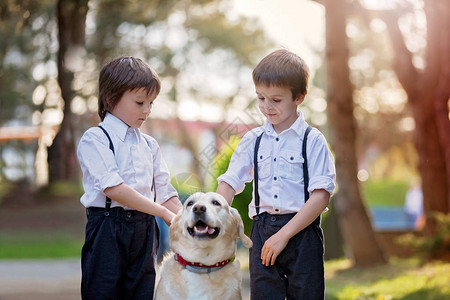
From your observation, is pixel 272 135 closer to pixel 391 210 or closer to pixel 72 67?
pixel 72 67

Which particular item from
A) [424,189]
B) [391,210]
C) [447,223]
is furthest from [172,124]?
[447,223]

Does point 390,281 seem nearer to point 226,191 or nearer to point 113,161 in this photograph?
point 226,191

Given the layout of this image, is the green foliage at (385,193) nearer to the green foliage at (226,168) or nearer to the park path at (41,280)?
the park path at (41,280)

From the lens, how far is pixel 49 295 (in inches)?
300

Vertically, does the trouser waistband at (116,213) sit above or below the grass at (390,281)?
above

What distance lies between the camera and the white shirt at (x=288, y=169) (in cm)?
336

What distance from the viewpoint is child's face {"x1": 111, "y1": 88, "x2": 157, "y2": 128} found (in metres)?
3.54

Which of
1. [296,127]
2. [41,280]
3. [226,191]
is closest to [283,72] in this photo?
[296,127]

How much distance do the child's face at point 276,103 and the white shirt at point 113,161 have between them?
72cm

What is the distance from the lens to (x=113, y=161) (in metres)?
3.44

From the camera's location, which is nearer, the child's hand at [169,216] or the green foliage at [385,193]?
the child's hand at [169,216]

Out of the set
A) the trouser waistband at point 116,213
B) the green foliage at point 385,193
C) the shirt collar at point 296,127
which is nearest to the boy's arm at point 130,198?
the trouser waistband at point 116,213

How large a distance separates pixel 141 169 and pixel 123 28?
1765 cm

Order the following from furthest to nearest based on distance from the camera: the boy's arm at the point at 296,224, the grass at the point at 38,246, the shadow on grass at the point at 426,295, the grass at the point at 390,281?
the grass at the point at 38,246 < the grass at the point at 390,281 < the shadow on grass at the point at 426,295 < the boy's arm at the point at 296,224
